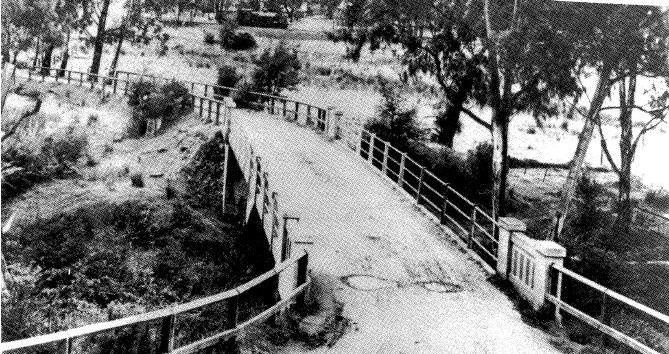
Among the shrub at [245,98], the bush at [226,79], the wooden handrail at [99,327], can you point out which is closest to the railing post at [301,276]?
the wooden handrail at [99,327]

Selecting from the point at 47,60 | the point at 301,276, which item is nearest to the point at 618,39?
the point at 301,276

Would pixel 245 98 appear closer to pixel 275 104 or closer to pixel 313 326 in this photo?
pixel 275 104

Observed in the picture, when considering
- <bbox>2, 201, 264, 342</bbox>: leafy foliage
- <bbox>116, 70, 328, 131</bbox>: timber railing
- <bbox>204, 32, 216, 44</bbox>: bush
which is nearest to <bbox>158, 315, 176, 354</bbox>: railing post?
<bbox>2, 201, 264, 342</bbox>: leafy foliage

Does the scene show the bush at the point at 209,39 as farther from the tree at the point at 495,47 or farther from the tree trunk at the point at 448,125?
the tree at the point at 495,47

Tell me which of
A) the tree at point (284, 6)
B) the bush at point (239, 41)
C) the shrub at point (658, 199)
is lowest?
the shrub at point (658, 199)

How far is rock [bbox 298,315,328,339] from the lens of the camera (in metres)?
7.07

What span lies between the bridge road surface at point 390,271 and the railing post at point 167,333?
164 cm

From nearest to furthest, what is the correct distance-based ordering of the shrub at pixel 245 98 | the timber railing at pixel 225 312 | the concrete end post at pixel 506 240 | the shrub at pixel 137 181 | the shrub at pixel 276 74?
the timber railing at pixel 225 312 → the concrete end post at pixel 506 240 → the shrub at pixel 137 181 → the shrub at pixel 245 98 → the shrub at pixel 276 74

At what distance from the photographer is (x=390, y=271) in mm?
9094

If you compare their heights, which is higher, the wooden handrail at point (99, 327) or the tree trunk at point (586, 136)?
the tree trunk at point (586, 136)

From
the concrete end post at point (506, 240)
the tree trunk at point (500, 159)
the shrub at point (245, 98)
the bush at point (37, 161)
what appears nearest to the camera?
the concrete end post at point (506, 240)

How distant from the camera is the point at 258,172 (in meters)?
12.6

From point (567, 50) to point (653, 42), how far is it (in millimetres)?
2224

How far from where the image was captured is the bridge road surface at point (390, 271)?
7.12 m
